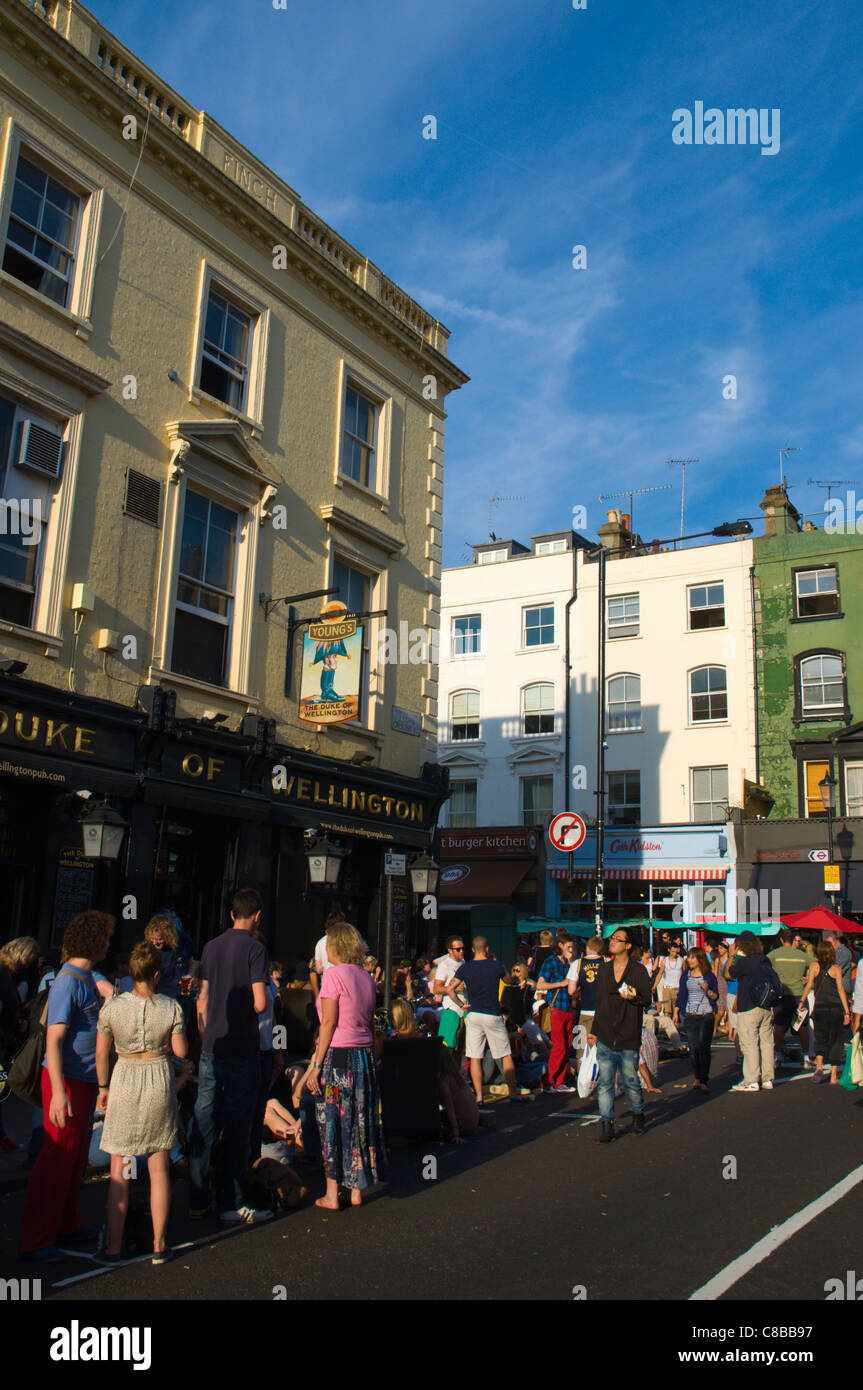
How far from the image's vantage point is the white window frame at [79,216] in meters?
12.7

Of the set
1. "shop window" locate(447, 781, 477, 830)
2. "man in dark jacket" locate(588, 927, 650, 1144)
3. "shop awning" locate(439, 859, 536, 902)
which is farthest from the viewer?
"shop window" locate(447, 781, 477, 830)

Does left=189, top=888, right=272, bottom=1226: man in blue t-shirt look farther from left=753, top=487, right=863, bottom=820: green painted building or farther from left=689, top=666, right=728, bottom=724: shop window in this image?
left=689, top=666, right=728, bottom=724: shop window

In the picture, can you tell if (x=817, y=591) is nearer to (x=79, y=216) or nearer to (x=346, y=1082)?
(x=79, y=216)

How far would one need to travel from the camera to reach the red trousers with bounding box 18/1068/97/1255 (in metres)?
5.88

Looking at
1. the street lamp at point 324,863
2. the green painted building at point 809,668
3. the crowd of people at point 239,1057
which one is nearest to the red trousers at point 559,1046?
the crowd of people at point 239,1057

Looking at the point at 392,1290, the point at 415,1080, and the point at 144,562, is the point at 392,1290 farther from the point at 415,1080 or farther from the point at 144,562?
the point at 144,562

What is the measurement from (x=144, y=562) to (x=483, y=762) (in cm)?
2238

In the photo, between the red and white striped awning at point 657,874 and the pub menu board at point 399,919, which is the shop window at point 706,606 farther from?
the pub menu board at point 399,919

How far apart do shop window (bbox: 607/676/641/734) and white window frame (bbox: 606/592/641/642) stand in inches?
53.0

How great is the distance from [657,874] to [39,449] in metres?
23.7

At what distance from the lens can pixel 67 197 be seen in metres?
13.8

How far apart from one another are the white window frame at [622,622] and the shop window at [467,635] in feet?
14.8

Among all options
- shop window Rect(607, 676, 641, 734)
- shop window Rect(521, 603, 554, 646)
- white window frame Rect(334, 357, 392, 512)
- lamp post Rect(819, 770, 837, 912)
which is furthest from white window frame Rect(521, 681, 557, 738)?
white window frame Rect(334, 357, 392, 512)
